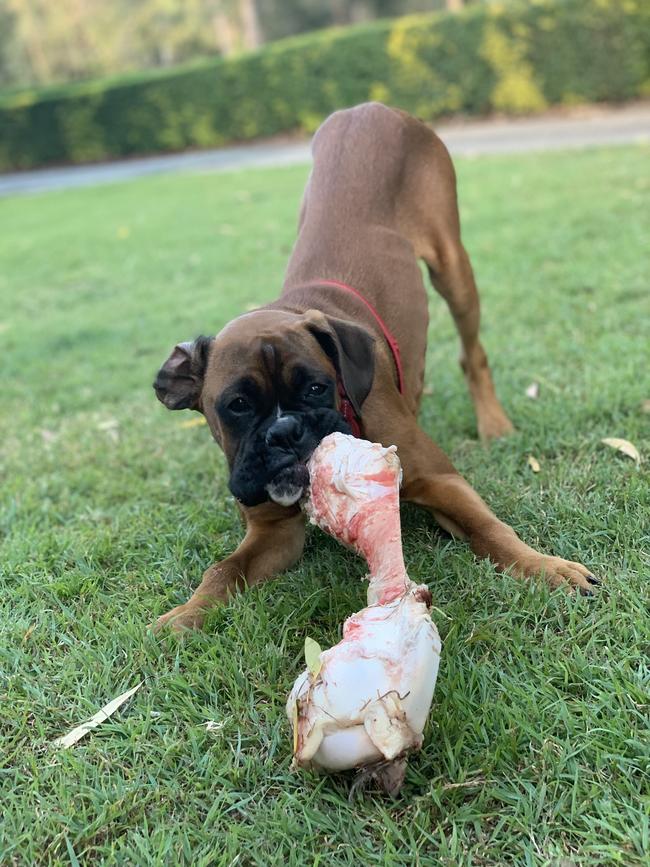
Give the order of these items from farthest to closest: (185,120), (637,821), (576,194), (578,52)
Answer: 1. (185,120)
2. (578,52)
3. (576,194)
4. (637,821)

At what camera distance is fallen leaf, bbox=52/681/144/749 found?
7.88 ft

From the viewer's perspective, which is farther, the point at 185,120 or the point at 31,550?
the point at 185,120

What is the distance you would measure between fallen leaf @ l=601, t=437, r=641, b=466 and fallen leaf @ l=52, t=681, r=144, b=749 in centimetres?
227

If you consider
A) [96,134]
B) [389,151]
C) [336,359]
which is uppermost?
[389,151]

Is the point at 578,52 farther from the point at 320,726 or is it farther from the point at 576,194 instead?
the point at 320,726

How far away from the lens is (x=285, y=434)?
2896 mm

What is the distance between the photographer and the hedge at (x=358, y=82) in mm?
19500

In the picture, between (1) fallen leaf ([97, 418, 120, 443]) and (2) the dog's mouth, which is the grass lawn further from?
(2) the dog's mouth

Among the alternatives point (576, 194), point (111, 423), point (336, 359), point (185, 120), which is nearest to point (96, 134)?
point (185, 120)

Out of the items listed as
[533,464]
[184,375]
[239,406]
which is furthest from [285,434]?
[533,464]

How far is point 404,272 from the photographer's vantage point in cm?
425

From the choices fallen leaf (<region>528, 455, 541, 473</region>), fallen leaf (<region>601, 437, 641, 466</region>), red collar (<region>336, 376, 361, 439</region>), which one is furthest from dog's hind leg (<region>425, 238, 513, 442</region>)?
red collar (<region>336, 376, 361, 439</region>)

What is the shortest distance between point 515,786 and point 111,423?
3813mm

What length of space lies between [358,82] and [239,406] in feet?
76.4
